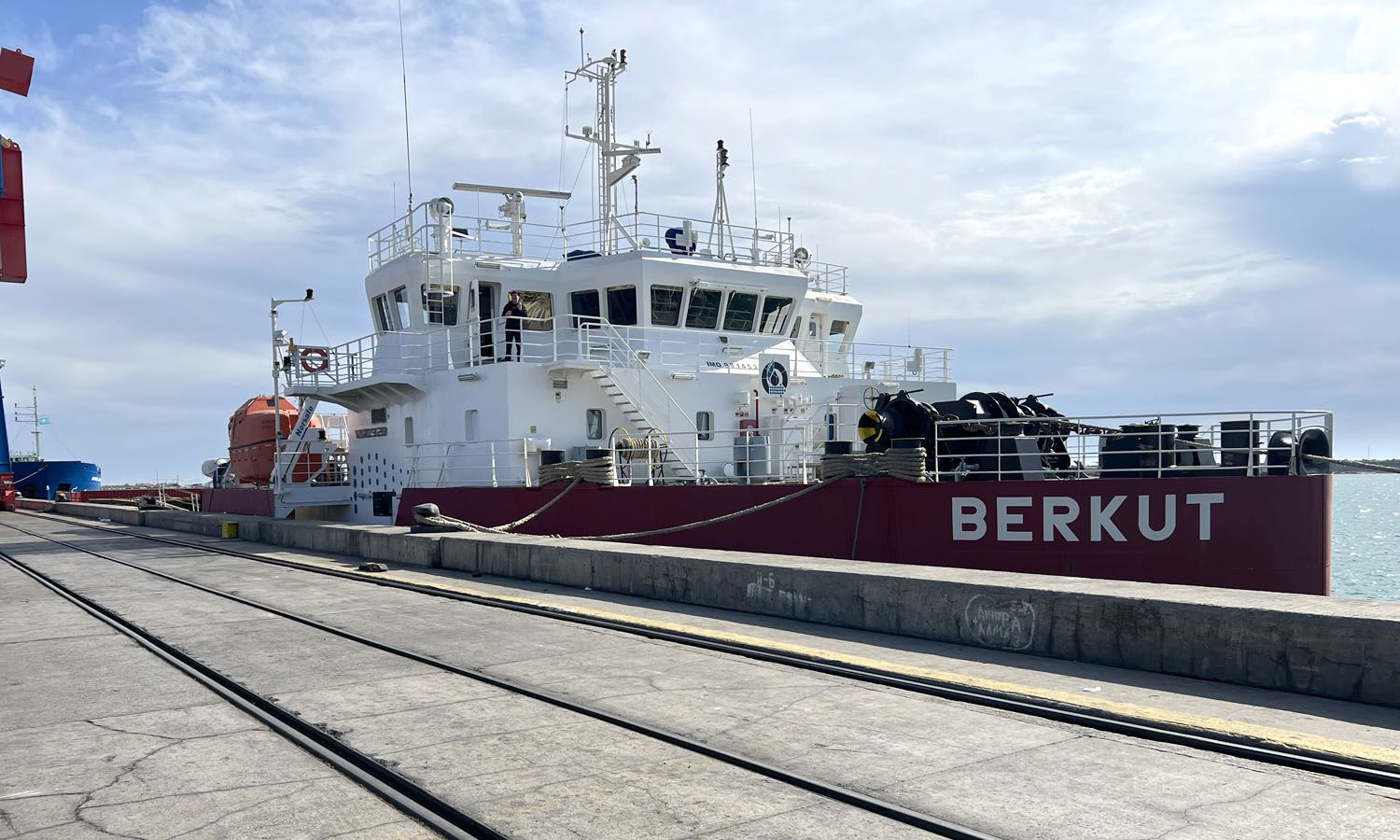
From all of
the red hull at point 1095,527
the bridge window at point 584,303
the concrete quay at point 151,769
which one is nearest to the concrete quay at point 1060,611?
the red hull at point 1095,527

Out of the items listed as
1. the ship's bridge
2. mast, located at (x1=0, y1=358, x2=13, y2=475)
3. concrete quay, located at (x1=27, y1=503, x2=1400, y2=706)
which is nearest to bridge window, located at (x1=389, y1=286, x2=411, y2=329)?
the ship's bridge

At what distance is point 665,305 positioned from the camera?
18969 mm

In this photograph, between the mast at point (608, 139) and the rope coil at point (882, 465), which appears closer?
the rope coil at point (882, 465)

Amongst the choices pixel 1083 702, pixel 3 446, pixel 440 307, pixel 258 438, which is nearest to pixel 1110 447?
pixel 1083 702

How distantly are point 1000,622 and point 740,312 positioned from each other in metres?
12.6

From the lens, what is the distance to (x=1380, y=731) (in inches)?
207

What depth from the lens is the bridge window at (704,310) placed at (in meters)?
19.2

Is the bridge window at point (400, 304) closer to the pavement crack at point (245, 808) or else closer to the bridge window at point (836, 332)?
the bridge window at point (836, 332)

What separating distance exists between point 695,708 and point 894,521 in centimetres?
583

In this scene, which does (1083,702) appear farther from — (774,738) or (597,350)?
(597,350)

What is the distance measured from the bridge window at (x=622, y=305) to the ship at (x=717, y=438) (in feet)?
0.18

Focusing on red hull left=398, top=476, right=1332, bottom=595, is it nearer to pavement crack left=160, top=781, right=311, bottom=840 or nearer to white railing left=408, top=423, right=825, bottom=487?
white railing left=408, top=423, right=825, bottom=487

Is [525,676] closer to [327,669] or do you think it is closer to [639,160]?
[327,669]

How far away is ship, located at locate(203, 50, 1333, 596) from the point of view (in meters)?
10.3
